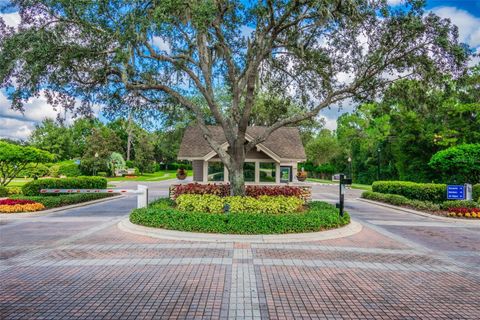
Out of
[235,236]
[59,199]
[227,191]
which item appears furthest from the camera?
[59,199]

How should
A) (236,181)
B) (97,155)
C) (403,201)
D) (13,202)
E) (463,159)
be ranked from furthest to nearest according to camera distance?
(97,155), (463,159), (403,201), (13,202), (236,181)

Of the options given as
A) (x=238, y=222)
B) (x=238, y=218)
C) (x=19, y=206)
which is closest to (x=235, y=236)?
(x=238, y=222)

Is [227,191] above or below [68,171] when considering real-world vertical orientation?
below

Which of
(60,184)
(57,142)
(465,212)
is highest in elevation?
(57,142)

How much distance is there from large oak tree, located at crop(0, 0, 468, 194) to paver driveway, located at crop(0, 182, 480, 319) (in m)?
5.26

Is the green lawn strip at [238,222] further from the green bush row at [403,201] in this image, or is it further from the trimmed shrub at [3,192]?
the trimmed shrub at [3,192]

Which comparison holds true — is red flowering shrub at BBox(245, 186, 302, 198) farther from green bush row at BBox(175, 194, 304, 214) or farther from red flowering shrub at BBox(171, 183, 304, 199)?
green bush row at BBox(175, 194, 304, 214)

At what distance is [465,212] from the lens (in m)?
14.2

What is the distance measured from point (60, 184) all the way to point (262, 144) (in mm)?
12108

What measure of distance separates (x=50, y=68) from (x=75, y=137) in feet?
216

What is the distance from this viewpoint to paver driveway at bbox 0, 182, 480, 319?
472 centimetres

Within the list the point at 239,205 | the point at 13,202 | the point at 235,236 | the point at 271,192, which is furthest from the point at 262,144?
the point at 13,202

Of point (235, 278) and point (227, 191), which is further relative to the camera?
point (227, 191)

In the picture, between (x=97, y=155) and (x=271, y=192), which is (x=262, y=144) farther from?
(x=97, y=155)
